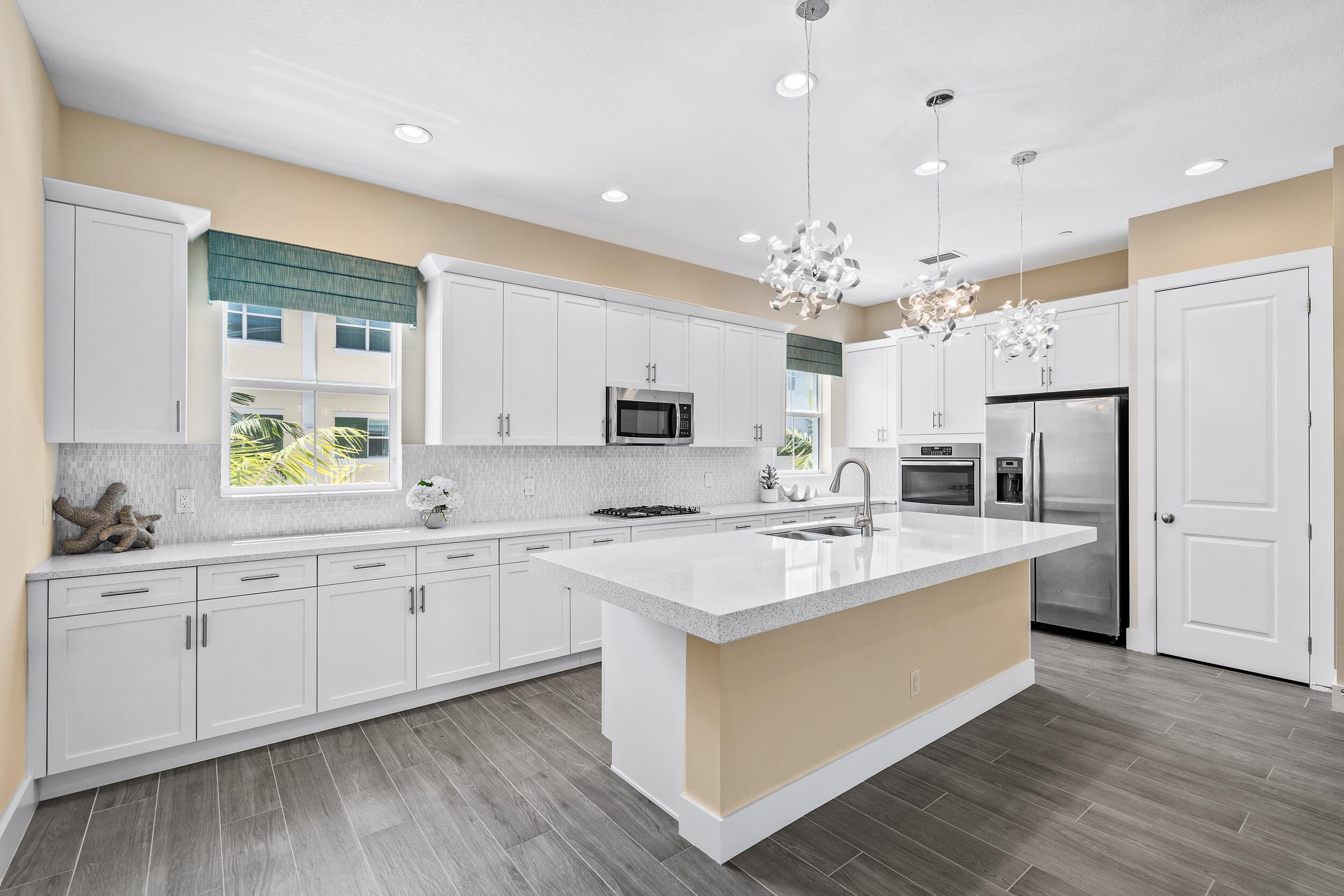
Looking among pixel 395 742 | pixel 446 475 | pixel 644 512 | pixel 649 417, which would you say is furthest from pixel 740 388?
pixel 395 742

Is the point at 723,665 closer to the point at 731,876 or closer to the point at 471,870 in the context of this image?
the point at 731,876

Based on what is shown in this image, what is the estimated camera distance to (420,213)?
12.3 feet

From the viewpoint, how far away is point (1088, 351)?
4.48m

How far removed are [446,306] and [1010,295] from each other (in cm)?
464

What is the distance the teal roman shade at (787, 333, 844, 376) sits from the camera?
5.93 metres

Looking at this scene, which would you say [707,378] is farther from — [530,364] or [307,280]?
[307,280]

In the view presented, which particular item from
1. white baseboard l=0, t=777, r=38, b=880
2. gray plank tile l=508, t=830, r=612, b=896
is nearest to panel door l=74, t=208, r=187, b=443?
white baseboard l=0, t=777, r=38, b=880

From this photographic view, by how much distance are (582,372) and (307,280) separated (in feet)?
5.29

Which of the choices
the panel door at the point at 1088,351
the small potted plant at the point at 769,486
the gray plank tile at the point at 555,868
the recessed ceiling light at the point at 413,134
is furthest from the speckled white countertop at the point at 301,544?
the panel door at the point at 1088,351

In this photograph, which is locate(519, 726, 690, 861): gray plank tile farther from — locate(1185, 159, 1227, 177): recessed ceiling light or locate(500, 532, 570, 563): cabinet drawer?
locate(1185, 159, 1227, 177): recessed ceiling light

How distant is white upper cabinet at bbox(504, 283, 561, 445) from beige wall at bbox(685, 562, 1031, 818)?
2.16 meters

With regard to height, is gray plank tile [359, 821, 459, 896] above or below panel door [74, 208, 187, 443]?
below

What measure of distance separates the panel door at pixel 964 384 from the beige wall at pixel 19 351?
546cm

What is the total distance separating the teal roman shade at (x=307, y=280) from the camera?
3.11 meters
